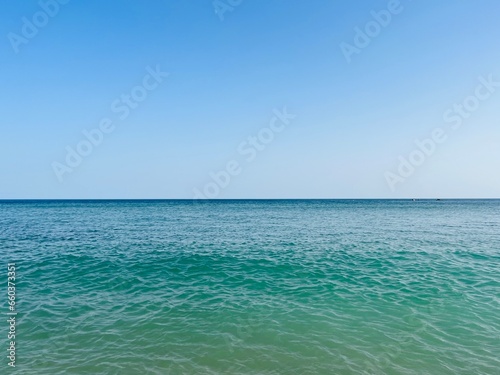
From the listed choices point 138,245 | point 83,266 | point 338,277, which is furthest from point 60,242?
point 338,277

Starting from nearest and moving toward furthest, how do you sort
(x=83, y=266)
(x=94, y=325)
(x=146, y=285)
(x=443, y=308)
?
1. (x=94, y=325)
2. (x=443, y=308)
3. (x=146, y=285)
4. (x=83, y=266)

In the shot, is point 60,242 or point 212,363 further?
point 60,242

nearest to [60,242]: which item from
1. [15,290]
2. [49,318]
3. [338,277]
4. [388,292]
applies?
[15,290]

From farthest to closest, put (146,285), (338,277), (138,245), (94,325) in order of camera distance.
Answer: (138,245) < (338,277) < (146,285) < (94,325)

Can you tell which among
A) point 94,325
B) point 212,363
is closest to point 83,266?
point 94,325

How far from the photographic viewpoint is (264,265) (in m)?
19.6

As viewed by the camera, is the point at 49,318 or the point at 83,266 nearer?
the point at 49,318

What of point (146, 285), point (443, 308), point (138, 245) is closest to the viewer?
point (443, 308)

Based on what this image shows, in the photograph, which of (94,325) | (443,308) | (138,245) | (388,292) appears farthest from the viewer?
(138,245)

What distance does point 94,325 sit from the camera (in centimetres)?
1091

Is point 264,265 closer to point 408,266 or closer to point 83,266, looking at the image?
point 408,266

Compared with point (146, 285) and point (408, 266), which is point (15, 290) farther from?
point (408, 266)

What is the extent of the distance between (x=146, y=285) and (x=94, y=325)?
183 inches

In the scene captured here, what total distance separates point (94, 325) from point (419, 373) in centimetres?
1005
